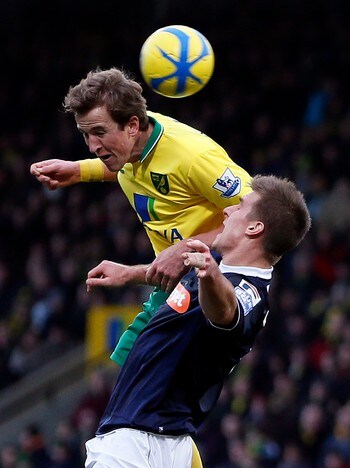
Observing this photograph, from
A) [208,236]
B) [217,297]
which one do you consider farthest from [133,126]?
[217,297]

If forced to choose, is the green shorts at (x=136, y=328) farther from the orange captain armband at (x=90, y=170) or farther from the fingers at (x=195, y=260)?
the fingers at (x=195, y=260)

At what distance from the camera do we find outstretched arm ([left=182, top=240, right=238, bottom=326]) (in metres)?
4.77

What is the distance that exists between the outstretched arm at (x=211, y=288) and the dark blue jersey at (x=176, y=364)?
306 millimetres

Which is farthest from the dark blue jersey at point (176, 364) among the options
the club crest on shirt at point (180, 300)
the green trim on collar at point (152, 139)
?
the green trim on collar at point (152, 139)

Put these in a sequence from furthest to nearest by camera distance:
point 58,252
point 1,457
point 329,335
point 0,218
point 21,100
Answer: point 21,100, point 0,218, point 58,252, point 1,457, point 329,335

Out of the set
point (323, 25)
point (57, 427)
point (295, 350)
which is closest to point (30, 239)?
point (57, 427)

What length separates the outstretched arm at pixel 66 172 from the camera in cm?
616

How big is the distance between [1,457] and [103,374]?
1635mm

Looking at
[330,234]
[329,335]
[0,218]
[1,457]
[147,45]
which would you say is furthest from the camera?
[0,218]

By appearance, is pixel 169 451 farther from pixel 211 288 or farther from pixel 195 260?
pixel 195 260

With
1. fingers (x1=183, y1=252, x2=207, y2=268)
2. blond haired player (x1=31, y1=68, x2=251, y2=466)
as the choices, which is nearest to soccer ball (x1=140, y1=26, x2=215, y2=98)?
blond haired player (x1=31, y1=68, x2=251, y2=466)

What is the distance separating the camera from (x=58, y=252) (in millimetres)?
17875

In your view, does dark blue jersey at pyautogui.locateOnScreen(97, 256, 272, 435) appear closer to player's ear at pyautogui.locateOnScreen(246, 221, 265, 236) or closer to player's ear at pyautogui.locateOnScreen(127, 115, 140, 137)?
player's ear at pyautogui.locateOnScreen(246, 221, 265, 236)

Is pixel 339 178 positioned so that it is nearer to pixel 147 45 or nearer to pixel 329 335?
pixel 329 335
